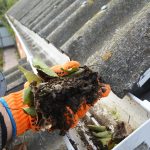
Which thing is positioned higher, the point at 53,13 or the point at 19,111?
the point at 53,13

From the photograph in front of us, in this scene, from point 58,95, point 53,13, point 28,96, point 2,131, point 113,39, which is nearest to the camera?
point 58,95

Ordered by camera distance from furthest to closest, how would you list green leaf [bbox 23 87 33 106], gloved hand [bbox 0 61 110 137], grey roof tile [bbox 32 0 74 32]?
grey roof tile [bbox 32 0 74 32]
gloved hand [bbox 0 61 110 137]
green leaf [bbox 23 87 33 106]

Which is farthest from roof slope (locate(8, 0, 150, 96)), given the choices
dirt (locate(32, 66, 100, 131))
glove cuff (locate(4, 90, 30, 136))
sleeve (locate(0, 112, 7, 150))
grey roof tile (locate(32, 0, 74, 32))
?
grey roof tile (locate(32, 0, 74, 32))

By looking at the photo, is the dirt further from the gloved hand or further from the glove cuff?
the glove cuff

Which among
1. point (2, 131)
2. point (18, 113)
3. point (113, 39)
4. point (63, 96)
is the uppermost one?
point (113, 39)

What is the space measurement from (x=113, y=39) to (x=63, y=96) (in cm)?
88

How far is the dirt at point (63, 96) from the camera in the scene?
8.20ft

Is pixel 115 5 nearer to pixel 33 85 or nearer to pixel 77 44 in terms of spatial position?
pixel 77 44

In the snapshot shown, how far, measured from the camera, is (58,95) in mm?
2498

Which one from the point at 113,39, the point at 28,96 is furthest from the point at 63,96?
Result: the point at 113,39

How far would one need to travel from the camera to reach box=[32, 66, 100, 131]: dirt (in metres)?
2.50

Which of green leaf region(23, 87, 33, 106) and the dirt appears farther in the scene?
green leaf region(23, 87, 33, 106)

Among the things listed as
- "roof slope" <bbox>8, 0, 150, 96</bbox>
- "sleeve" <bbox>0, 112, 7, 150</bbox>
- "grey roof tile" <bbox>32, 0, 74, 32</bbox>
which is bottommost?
"sleeve" <bbox>0, 112, 7, 150</bbox>

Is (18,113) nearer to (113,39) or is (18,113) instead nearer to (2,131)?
(2,131)
